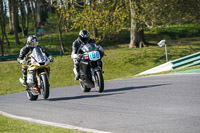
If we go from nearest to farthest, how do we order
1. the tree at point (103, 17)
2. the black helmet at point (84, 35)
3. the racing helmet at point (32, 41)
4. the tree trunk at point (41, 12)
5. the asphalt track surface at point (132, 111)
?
the asphalt track surface at point (132, 111)
the racing helmet at point (32, 41)
the black helmet at point (84, 35)
the tree at point (103, 17)
the tree trunk at point (41, 12)

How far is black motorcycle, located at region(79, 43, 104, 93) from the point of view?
11352 mm

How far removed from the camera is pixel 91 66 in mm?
11664

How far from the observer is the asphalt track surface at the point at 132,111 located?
6.46 metres

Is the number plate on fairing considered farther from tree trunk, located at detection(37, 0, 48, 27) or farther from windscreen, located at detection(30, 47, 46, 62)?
tree trunk, located at detection(37, 0, 48, 27)

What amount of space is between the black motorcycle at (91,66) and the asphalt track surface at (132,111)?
1.80 ft

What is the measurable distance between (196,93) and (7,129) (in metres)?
4.89

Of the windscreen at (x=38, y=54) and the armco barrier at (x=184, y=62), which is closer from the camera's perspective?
the windscreen at (x=38, y=54)

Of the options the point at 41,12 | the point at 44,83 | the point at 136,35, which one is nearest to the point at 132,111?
the point at 44,83

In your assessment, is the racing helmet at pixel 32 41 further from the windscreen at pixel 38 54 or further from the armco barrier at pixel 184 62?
the armco barrier at pixel 184 62

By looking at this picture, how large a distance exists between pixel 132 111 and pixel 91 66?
12.8 ft

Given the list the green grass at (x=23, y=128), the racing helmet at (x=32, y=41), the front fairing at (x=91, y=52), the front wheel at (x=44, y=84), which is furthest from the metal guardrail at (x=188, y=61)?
the green grass at (x=23, y=128)

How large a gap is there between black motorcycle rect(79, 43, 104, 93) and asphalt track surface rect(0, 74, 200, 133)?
547 mm

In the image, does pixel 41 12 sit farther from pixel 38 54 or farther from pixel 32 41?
pixel 38 54

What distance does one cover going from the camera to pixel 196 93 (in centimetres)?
984
